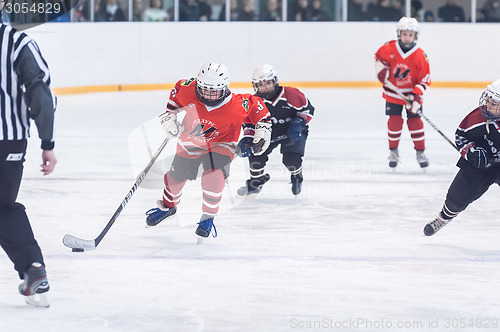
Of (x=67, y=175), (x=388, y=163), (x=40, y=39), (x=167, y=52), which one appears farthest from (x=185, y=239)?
(x=167, y=52)

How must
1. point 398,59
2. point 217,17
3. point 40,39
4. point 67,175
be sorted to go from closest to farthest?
point 67,175
point 398,59
point 40,39
point 217,17

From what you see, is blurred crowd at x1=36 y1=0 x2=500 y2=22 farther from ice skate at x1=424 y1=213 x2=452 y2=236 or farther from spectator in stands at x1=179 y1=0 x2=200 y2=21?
ice skate at x1=424 y1=213 x2=452 y2=236

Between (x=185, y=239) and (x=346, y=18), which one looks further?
(x=346, y=18)

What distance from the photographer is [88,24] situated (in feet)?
33.4

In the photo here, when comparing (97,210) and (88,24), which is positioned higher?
(88,24)

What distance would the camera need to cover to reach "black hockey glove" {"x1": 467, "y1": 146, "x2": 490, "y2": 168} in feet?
11.3

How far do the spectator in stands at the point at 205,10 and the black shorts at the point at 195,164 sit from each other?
729cm

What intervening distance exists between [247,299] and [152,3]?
8.35 metres

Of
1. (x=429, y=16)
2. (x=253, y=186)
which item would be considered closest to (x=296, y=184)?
(x=253, y=186)

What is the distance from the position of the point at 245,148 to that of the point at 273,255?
101 cm

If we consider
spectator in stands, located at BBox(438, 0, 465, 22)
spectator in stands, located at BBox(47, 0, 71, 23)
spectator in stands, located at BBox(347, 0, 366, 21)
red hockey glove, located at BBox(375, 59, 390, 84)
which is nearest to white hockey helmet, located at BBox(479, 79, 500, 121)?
red hockey glove, located at BBox(375, 59, 390, 84)

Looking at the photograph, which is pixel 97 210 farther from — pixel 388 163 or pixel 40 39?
pixel 40 39

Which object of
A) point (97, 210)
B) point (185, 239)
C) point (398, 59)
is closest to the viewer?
point (185, 239)

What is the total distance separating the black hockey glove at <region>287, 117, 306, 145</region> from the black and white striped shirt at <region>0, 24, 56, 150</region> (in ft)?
7.17
